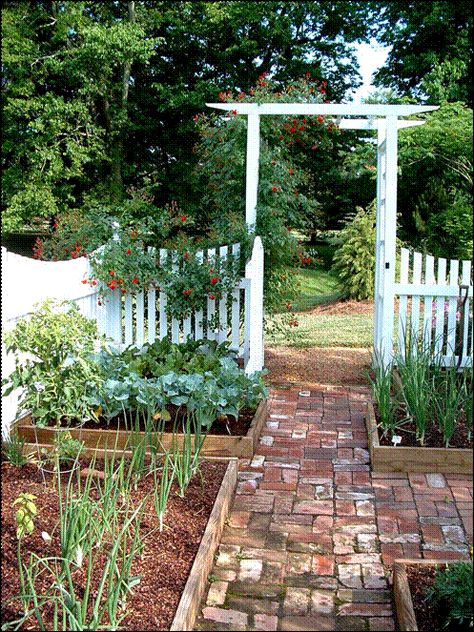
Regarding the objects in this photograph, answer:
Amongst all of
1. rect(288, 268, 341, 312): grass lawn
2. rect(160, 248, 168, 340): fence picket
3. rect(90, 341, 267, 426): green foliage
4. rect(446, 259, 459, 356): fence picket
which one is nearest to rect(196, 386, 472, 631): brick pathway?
rect(90, 341, 267, 426): green foliage

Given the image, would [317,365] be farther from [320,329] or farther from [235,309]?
[320,329]

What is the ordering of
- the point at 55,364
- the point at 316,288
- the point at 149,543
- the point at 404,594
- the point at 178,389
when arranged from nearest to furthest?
the point at 404,594, the point at 149,543, the point at 55,364, the point at 178,389, the point at 316,288

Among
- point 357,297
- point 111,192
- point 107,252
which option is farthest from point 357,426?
point 111,192

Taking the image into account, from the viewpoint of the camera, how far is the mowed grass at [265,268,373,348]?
7176 millimetres

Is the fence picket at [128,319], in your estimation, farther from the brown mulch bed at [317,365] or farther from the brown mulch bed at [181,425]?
the brown mulch bed at [181,425]

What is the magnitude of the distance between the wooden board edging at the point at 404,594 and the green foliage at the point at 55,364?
170 centimetres

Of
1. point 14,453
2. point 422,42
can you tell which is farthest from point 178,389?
point 422,42

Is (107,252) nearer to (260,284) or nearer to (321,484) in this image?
(260,284)

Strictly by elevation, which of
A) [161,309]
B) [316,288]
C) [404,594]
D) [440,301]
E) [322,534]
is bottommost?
[322,534]

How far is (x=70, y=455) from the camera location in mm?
3174

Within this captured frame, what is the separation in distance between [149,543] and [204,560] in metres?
0.23

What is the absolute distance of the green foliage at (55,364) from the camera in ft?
10.8

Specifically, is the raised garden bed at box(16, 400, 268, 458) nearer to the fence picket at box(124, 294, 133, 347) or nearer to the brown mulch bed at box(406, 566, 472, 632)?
the brown mulch bed at box(406, 566, 472, 632)

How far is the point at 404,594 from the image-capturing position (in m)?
2.13
